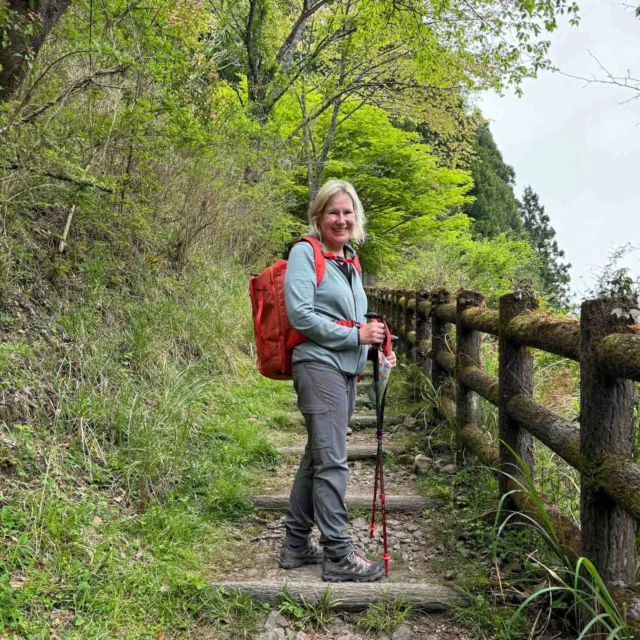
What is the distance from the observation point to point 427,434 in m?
5.40

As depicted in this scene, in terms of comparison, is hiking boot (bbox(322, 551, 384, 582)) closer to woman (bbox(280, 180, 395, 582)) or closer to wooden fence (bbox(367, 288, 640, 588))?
woman (bbox(280, 180, 395, 582))

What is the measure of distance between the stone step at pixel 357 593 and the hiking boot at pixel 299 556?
34cm

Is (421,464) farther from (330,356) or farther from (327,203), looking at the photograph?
(327,203)

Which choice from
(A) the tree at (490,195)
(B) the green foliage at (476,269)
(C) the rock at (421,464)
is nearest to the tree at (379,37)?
(B) the green foliage at (476,269)

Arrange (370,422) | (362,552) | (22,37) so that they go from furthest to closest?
(370,422)
(22,37)
(362,552)

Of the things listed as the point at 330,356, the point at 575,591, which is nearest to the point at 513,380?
the point at 330,356

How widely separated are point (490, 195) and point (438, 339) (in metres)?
29.9

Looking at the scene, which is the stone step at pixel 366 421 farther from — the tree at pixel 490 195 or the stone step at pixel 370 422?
the tree at pixel 490 195

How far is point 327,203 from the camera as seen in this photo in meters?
2.98

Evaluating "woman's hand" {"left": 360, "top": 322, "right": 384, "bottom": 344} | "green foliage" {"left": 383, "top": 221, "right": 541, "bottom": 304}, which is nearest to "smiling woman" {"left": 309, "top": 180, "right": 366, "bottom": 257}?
"woman's hand" {"left": 360, "top": 322, "right": 384, "bottom": 344}

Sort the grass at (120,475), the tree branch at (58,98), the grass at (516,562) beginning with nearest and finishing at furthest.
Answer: the grass at (516,562) → the grass at (120,475) → the tree branch at (58,98)

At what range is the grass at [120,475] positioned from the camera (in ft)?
8.18

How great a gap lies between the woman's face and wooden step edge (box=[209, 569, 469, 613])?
1756 millimetres

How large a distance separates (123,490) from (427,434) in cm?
296
